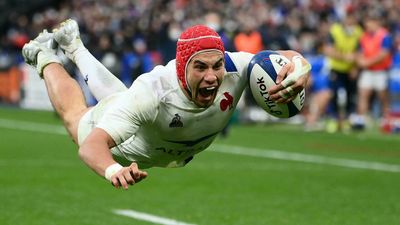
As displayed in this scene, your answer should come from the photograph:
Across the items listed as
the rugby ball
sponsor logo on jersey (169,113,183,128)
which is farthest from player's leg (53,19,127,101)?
the rugby ball

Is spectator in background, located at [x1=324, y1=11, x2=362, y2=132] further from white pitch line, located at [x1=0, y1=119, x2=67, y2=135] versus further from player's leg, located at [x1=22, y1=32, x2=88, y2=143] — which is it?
player's leg, located at [x1=22, y1=32, x2=88, y2=143]

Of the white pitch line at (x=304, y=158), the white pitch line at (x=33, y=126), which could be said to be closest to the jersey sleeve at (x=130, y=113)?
the white pitch line at (x=304, y=158)

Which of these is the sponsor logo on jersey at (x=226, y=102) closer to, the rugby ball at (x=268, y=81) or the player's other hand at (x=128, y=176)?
the rugby ball at (x=268, y=81)

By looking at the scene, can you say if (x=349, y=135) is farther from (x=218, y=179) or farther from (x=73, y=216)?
(x=73, y=216)

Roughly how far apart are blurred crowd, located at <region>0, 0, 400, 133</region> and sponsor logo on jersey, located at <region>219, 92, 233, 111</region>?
45.5 feet

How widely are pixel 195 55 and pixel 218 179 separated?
19.7ft

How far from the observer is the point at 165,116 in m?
7.29

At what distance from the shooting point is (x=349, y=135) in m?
19.6

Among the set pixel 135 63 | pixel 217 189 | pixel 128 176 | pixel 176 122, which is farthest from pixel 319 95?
pixel 128 176

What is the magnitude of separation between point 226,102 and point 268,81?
46 cm

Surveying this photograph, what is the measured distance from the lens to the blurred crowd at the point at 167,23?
2534 centimetres

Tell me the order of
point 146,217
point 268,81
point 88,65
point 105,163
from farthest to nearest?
point 146,217, point 88,65, point 268,81, point 105,163

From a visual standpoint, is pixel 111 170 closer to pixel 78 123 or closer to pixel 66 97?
pixel 78 123

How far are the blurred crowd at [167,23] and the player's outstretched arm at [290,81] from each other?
564 inches
